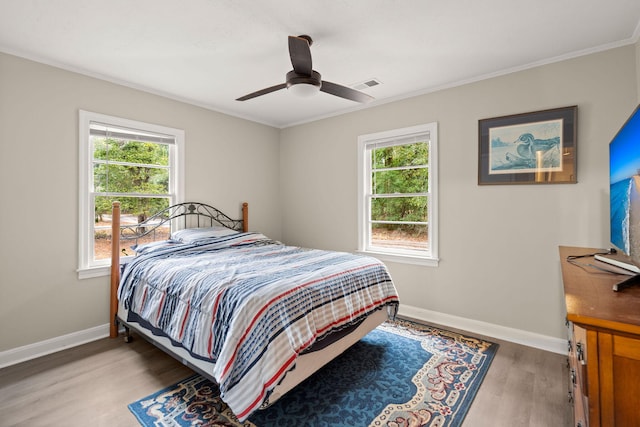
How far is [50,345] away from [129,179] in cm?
171

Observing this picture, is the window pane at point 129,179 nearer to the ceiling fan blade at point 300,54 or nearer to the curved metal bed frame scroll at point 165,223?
the curved metal bed frame scroll at point 165,223

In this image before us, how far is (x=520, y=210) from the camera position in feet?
9.58

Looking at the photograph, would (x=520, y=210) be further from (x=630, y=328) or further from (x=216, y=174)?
(x=216, y=174)

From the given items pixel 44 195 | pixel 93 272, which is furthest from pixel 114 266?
pixel 44 195

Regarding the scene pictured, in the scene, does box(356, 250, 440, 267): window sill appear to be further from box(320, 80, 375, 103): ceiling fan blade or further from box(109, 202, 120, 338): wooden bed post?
box(109, 202, 120, 338): wooden bed post

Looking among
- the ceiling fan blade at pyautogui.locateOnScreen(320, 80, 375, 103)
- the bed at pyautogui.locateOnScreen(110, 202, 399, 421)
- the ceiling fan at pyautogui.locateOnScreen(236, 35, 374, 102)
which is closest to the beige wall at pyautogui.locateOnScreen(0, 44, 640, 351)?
the bed at pyautogui.locateOnScreen(110, 202, 399, 421)

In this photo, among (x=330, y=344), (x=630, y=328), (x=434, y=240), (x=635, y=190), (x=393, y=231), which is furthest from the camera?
(x=393, y=231)

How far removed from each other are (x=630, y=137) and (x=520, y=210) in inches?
62.6

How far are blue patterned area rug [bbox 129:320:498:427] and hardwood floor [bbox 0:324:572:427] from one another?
12cm

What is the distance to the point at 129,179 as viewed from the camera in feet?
11.1

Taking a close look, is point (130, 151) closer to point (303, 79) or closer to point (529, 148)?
point (303, 79)

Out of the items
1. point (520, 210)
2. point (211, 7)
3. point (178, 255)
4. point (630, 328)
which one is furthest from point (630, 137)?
point (178, 255)

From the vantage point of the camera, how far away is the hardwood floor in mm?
1920

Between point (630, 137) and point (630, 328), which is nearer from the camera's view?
point (630, 328)
